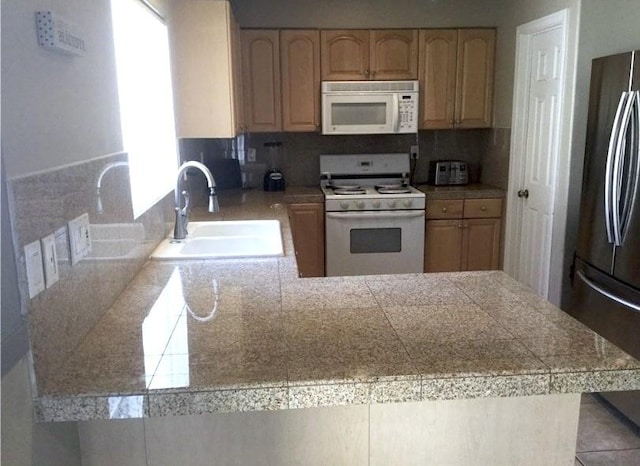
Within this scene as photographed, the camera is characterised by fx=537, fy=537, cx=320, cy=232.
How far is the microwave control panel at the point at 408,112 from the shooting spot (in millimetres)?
4117

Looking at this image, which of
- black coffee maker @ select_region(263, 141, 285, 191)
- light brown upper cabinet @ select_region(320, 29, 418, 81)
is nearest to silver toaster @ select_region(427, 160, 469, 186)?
light brown upper cabinet @ select_region(320, 29, 418, 81)

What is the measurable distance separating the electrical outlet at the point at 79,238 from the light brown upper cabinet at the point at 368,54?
9.97 feet

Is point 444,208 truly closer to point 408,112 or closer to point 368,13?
point 408,112

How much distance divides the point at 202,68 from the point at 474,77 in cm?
219

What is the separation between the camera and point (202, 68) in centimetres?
318

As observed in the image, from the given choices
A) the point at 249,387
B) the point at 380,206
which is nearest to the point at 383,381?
the point at 249,387

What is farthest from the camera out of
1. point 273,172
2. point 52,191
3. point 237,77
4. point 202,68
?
point 273,172

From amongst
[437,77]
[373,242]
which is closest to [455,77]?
[437,77]

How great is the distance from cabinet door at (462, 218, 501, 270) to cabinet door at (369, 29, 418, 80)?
125cm

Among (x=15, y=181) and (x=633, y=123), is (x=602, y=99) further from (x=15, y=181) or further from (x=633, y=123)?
(x=15, y=181)

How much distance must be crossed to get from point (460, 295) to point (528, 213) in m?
2.39

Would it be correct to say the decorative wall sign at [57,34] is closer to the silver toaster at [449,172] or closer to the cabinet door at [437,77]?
the cabinet door at [437,77]

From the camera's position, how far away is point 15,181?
3.34 feet

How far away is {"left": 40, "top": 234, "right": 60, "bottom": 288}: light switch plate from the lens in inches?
44.9
